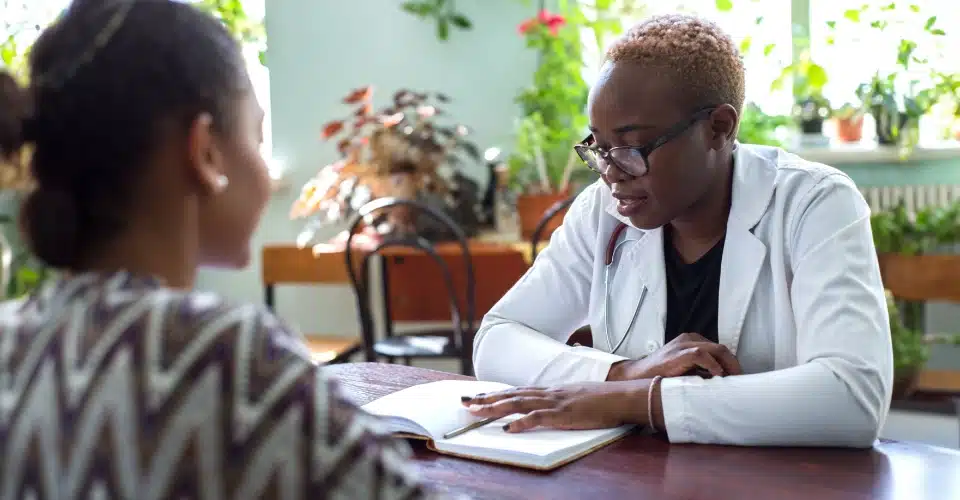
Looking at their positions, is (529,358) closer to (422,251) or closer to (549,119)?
(422,251)

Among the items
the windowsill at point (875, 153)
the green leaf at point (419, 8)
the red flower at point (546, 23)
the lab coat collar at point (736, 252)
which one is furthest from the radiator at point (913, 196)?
the lab coat collar at point (736, 252)

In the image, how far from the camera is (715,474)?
38.3 inches

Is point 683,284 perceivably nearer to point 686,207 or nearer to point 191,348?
point 686,207

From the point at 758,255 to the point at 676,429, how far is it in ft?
1.20

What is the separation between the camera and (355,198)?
3.32 meters

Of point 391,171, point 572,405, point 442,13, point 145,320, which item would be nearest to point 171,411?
point 145,320

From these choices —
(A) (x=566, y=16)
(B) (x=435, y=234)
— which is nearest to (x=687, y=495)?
(B) (x=435, y=234)

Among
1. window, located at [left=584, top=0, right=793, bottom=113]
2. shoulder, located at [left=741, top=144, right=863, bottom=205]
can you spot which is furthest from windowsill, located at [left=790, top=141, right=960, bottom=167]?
shoulder, located at [left=741, top=144, right=863, bottom=205]

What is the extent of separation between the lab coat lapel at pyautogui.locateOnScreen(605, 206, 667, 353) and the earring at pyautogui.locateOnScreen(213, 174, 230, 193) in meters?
0.90

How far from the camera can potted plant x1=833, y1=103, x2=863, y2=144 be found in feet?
11.5

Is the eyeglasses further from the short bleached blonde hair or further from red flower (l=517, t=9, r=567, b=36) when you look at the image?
red flower (l=517, t=9, r=567, b=36)

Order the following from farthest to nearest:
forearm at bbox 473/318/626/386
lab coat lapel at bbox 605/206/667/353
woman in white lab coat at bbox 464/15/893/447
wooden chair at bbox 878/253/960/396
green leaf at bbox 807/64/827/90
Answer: green leaf at bbox 807/64/827/90, wooden chair at bbox 878/253/960/396, lab coat lapel at bbox 605/206/667/353, forearm at bbox 473/318/626/386, woman in white lab coat at bbox 464/15/893/447

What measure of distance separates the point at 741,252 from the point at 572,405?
0.39 meters

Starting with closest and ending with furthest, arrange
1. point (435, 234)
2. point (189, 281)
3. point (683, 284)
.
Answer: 1. point (189, 281)
2. point (683, 284)
3. point (435, 234)
